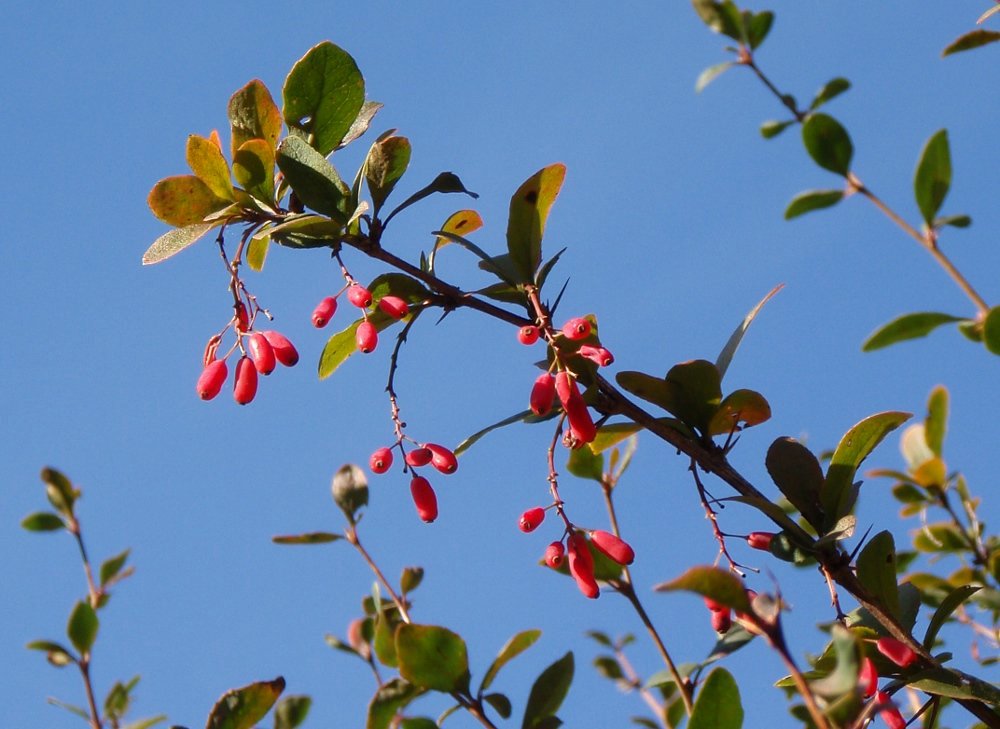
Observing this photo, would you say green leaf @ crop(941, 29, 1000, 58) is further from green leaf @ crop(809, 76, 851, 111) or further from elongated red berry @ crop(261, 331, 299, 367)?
elongated red berry @ crop(261, 331, 299, 367)

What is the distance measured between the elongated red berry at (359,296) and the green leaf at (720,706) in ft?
3.08

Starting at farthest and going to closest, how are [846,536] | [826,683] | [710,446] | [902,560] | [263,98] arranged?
[902,560] → [263,98] → [710,446] → [846,536] → [826,683]

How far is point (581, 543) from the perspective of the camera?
183 cm

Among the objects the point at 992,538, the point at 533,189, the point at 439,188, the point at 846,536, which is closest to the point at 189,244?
the point at 439,188

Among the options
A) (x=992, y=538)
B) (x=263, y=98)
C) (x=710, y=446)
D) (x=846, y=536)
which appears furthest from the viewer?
(x=992, y=538)

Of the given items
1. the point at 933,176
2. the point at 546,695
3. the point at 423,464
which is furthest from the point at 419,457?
the point at 933,176

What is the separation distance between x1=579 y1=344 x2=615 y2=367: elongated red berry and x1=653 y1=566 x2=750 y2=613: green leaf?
2.42 feet

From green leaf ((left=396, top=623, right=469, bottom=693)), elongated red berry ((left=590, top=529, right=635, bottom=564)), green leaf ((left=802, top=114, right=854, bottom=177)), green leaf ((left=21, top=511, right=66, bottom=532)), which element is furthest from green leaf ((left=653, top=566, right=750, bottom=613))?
green leaf ((left=21, top=511, right=66, bottom=532))

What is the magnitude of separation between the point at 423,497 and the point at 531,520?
270 mm

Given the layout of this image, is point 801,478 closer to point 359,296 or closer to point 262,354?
point 359,296

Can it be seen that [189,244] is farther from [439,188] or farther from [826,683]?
[826,683]

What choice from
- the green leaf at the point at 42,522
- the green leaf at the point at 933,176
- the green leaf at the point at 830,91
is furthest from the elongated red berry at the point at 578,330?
the green leaf at the point at 42,522

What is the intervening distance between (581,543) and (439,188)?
2.37ft

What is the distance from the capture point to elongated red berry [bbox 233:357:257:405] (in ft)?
6.95
